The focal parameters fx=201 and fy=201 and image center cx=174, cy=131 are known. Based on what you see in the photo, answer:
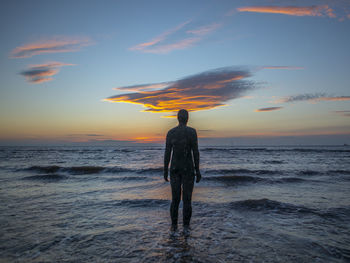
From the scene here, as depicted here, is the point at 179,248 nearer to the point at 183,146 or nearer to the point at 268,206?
the point at 183,146

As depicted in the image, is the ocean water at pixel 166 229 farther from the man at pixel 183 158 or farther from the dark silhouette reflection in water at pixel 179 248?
the man at pixel 183 158

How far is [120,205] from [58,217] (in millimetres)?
2196

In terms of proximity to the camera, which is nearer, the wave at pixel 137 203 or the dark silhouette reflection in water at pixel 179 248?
the dark silhouette reflection in water at pixel 179 248

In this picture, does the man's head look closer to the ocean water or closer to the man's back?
the man's back

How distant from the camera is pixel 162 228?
545 centimetres

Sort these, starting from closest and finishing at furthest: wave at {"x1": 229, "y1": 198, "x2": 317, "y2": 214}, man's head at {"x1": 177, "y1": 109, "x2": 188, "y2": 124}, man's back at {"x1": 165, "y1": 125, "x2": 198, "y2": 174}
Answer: man's back at {"x1": 165, "y1": 125, "x2": 198, "y2": 174} → man's head at {"x1": 177, "y1": 109, "x2": 188, "y2": 124} → wave at {"x1": 229, "y1": 198, "x2": 317, "y2": 214}

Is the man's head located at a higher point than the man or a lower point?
higher

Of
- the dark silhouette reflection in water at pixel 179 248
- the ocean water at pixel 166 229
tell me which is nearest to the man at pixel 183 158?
the dark silhouette reflection in water at pixel 179 248

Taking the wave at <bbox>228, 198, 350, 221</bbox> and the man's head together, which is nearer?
the man's head

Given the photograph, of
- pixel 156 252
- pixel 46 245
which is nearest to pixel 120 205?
pixel 46 245

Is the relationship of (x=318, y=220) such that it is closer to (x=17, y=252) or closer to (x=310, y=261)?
(x=310, y=261)

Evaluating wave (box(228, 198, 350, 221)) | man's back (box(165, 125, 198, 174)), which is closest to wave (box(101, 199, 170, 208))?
wave (box(228, 198, 350, 221))

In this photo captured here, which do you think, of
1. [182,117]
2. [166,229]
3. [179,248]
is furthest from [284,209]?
[182,117]

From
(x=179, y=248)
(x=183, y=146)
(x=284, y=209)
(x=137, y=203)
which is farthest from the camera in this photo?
(x=137, y=203)
